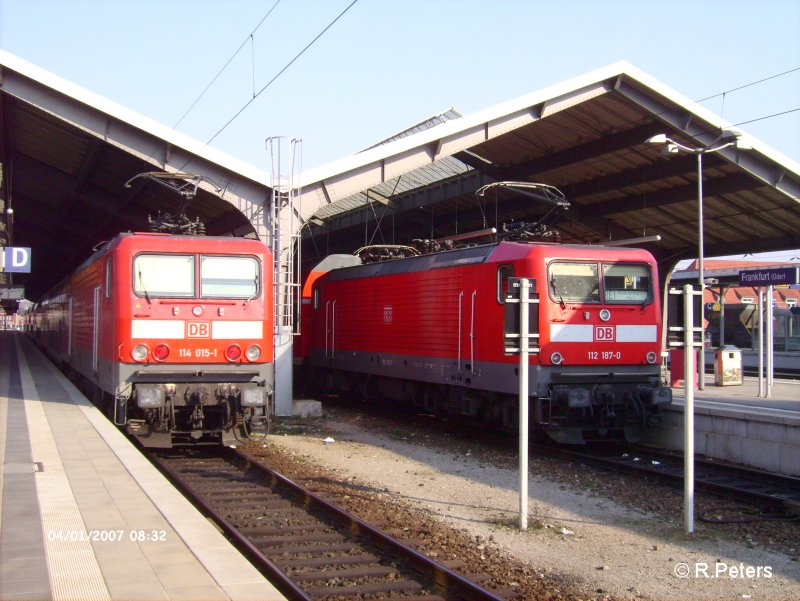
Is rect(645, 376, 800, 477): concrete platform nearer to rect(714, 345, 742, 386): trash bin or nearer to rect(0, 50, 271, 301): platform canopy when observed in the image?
rect(714, 345, 742, 386): trash bin

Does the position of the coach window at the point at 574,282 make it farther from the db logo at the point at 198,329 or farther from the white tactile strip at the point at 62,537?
the white tactile strip at the point at 62,537

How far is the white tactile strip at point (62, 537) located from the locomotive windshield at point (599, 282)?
7.64 metres

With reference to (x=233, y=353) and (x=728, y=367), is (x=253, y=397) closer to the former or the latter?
(x=233, y=353)

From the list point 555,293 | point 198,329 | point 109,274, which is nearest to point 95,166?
point 109,274

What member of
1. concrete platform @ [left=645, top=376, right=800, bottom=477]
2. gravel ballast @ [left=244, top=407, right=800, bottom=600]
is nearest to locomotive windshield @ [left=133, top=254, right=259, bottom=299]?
gravel ballast @ [left=244, top=407, right=800, bottom=600]

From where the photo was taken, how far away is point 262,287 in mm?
12695

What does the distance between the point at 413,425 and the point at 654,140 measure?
7.62 meters

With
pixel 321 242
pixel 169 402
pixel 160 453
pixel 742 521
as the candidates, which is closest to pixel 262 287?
pixel 169 402

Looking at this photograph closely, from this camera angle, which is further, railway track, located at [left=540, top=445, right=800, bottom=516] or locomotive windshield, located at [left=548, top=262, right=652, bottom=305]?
locomotive windshield, located at [left=548, top=262, right=652, bottom=305]

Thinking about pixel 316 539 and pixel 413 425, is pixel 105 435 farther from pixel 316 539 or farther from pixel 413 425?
pixel 413 425

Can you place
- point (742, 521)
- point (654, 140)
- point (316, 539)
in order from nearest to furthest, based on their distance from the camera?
point (316, 539) → point (742, 521) → point (654, 140)

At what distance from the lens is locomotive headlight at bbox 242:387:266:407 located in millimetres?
12039

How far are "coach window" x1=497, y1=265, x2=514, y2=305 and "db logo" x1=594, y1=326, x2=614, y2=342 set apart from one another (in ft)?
5.16

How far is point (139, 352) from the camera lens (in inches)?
469
